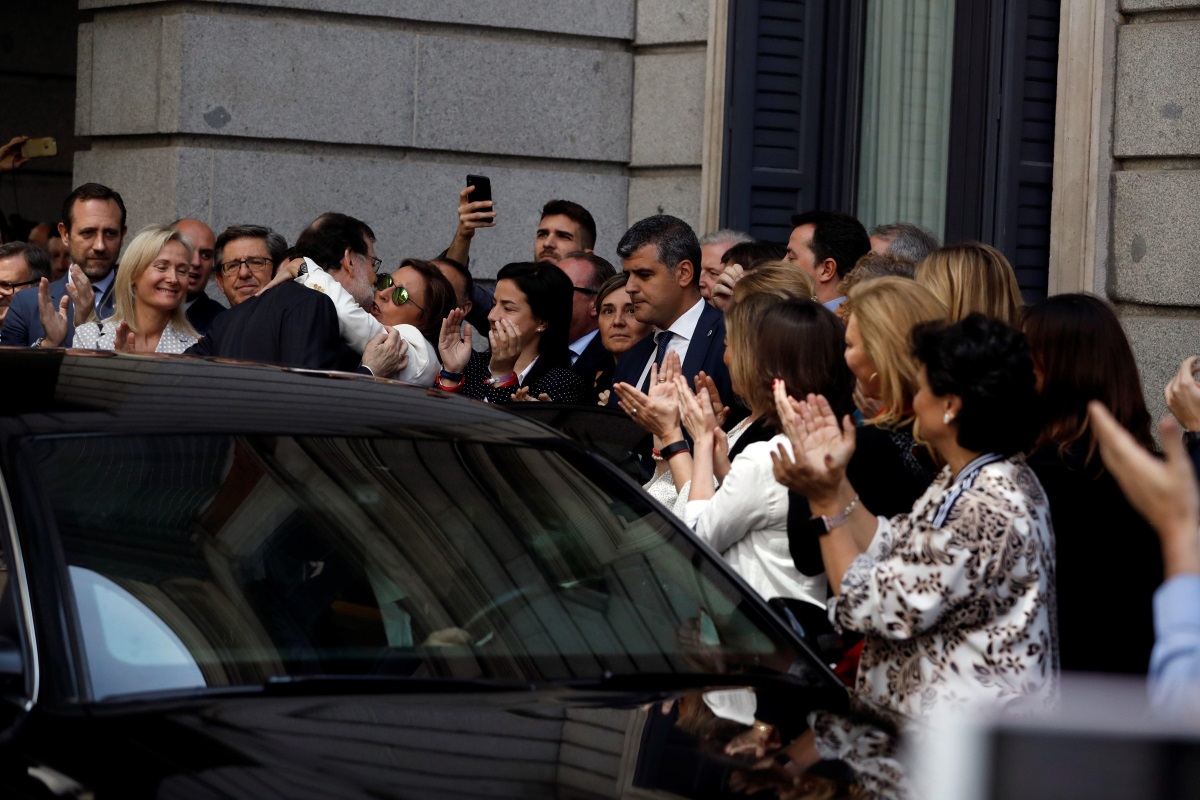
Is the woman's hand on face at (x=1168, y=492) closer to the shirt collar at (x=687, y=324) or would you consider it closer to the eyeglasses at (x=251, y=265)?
the shirt collar at (x=687, y=324)

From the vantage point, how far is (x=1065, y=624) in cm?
368

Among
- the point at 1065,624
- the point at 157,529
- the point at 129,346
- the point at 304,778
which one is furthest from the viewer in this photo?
the point at 129,346

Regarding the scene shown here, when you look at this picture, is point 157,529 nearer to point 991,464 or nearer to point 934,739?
point 991,464

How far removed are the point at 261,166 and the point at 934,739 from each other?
8.89m

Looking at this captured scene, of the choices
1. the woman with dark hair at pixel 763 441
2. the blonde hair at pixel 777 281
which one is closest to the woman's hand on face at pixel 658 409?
the woman with dark hair at pixel 763 441

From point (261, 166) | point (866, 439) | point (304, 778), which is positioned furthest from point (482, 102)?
point (304, 778)

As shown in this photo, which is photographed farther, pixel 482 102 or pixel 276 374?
pixel 482 102

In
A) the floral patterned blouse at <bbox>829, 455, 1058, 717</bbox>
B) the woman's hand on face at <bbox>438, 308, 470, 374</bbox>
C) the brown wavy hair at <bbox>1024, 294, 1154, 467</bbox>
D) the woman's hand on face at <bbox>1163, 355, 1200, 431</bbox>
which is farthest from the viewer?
the woman's hand on face at <bbox>438, 308, 470, 374</bbox>

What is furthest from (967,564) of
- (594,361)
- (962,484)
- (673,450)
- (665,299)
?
(594,361)

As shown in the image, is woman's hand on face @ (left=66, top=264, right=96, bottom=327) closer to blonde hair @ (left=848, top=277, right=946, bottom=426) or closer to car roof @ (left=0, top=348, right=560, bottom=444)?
car roof @ (left=0, top=348, right=560, bottom=444)

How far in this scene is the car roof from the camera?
330 cm

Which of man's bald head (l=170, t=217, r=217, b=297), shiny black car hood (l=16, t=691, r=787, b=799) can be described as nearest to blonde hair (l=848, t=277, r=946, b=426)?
shiny black car hood (l=16, t=691, r=787, b=799)

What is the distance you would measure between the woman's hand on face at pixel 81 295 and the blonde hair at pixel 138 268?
0.84 feet

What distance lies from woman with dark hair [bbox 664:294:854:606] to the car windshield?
75cm
